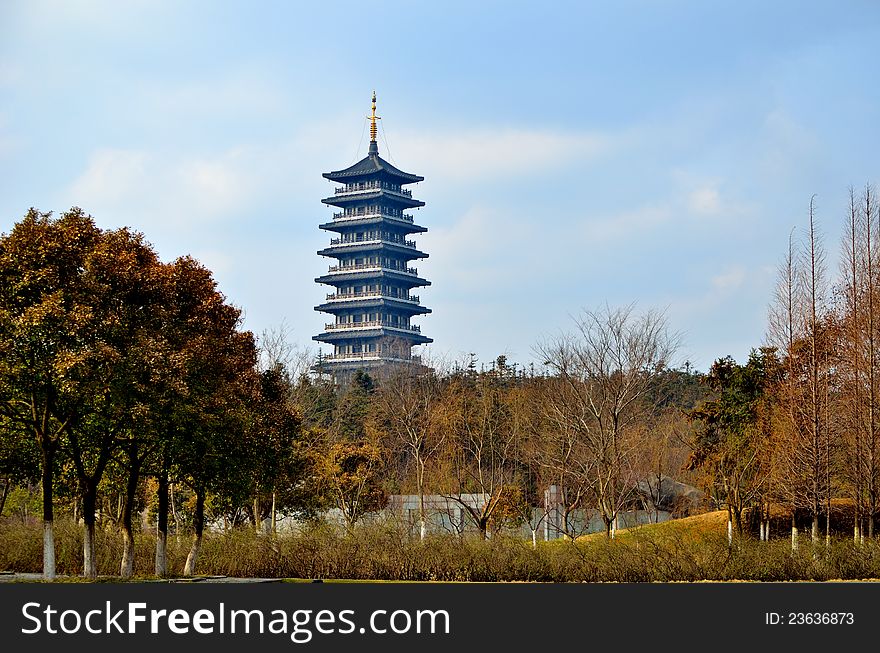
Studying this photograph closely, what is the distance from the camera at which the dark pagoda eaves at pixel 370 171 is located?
9194cm

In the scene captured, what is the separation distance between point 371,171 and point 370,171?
0.08 meters

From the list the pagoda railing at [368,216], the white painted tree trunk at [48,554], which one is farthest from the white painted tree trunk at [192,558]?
the pagoda railing at [368,216]

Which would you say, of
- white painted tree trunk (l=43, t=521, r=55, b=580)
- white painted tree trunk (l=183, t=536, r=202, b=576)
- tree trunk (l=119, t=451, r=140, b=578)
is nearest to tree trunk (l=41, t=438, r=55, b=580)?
white painted tree trunk (l=43, t=521, r=55, b=580)

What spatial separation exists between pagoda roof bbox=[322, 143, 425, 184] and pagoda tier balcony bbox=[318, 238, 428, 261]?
212 inches

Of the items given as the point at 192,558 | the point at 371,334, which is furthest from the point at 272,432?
the point at 371,334

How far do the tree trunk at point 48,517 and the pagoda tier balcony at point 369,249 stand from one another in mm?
70255

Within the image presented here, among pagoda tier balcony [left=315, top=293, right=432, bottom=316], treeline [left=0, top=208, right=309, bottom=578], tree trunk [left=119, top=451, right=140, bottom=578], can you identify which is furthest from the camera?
pagoda tier balcony [left=315, top=293, right=432, bottom=316]

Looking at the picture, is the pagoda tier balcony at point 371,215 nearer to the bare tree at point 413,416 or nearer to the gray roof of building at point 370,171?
the gray roof of building at point 370,171

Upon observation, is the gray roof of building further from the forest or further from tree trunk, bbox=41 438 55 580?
tree trunk, bbox=41 438 55 580

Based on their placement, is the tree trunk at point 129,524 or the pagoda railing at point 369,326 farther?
the pagoda railing at point 369,326

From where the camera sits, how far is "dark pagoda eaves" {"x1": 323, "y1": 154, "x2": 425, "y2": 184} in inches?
3620

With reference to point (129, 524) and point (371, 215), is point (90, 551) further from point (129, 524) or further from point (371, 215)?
point (371, 215)
